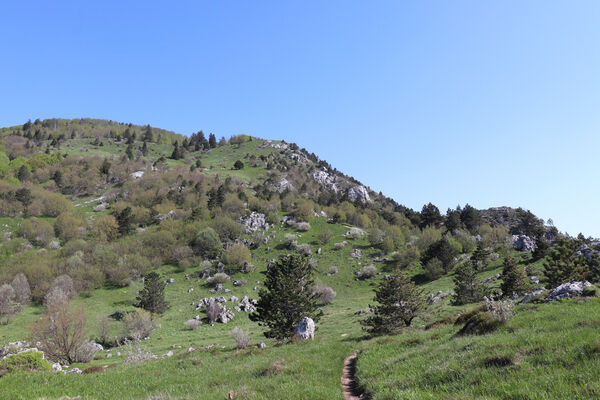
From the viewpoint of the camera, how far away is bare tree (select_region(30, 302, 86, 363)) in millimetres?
27273

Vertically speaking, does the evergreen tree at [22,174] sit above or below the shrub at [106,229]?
above

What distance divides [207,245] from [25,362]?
2452 inches

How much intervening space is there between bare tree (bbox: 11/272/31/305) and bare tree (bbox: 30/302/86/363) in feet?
115

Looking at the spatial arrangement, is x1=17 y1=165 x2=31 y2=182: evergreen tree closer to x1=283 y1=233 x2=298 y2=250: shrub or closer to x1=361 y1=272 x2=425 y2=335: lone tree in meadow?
x1=283 y1=233 x2=298 y2=250: shrub

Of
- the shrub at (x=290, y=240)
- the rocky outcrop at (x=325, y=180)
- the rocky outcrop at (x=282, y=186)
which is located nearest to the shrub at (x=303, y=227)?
the shrub at (x=290, y=240)

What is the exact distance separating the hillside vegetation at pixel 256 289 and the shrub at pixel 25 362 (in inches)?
4.7

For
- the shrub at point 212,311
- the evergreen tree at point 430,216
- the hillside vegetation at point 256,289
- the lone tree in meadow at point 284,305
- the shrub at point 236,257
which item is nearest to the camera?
the hillside vegetation at point 256,289

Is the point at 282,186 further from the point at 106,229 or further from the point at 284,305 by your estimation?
the point at 284,305

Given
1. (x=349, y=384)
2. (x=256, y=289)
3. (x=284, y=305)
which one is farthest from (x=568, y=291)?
(x=256, y=289)

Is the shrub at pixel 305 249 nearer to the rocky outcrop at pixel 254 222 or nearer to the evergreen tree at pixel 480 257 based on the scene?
the rocky outcrop at pixel 254 222

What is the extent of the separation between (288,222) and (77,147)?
5792 inches

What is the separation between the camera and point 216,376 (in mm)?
13719

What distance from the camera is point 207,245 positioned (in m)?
78.2

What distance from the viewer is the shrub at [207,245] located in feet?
256
